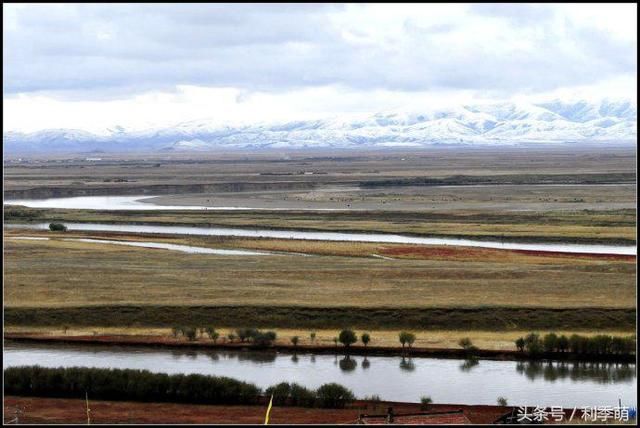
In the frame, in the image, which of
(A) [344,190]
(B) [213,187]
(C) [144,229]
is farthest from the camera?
(B) [213,187]

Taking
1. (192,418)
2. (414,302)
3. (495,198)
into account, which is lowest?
(192,418)

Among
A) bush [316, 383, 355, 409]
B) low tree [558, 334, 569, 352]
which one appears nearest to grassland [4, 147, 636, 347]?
low tree [558, 334, 569, 352]

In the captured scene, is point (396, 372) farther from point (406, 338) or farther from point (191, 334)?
point (191, 334)

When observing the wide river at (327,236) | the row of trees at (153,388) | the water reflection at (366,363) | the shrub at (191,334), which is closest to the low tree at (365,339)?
the water reflection at (366,363)

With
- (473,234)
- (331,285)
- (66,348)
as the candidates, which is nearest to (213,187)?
(473,234)

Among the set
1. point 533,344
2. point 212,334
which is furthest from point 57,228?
point 533,344

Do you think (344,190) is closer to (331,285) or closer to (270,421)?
(331,285)
